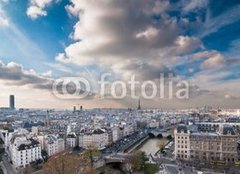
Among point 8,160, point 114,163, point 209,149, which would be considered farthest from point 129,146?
point 8,160

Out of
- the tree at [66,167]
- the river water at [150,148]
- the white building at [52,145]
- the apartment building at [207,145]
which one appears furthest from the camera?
the river water at [150,148]

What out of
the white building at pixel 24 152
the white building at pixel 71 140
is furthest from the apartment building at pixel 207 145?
the white building at pixel 24 152

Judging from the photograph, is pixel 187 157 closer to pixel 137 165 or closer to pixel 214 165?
pixel 214 165

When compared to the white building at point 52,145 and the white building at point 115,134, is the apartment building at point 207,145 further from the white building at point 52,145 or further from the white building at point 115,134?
the white building at point 115,134

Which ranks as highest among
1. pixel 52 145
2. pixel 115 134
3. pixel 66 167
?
pixel 66 167

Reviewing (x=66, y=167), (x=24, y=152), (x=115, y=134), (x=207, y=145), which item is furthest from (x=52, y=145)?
(x=207, y=145)

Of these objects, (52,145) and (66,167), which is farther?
(52,145)

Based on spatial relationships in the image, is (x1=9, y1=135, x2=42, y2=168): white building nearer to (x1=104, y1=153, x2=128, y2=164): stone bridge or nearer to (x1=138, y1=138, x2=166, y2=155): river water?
(x1=104, y1=153, x2=128, y2=164): stone bridge

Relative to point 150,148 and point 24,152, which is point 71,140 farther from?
point 150,148
